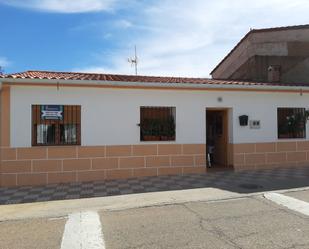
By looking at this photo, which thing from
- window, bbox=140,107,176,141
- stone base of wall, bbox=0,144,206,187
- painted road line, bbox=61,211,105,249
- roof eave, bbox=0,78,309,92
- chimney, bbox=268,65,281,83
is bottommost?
painted road line, bbox=61,211,105,249

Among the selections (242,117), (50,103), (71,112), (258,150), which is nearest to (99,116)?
(71,112)

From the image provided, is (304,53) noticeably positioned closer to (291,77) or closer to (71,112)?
(291,77)

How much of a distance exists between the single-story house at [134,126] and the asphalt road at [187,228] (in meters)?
3.58

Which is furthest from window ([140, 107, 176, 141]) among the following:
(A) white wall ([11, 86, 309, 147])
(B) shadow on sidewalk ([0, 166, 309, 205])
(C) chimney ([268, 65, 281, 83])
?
(C) chimney ([268, 65, 281, 83])

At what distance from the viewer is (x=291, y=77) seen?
1612cm

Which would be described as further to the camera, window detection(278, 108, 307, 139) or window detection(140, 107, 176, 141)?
window detection(278, 108, 307, 139)

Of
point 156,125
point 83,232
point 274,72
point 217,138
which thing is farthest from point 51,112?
point 274,72

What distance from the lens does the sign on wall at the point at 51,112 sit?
9.44 m

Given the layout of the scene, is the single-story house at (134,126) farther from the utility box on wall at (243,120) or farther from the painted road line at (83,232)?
the painted road line at (83,232)

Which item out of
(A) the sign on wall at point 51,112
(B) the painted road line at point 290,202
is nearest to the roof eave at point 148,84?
(A) the sign on wall at point 51,112

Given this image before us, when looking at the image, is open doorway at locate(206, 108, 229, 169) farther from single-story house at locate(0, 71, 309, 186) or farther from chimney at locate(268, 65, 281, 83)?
chimney at locate(268, 65, 281, 83)

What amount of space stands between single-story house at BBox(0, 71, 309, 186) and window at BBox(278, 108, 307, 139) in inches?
1.4

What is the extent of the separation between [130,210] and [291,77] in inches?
503

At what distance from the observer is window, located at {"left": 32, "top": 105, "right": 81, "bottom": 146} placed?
9.43m
